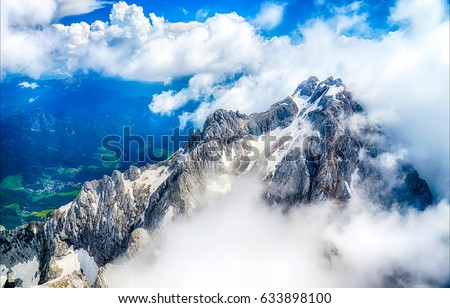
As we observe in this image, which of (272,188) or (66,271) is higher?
(272,188)

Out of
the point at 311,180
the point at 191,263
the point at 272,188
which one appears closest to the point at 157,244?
the point at 191,263

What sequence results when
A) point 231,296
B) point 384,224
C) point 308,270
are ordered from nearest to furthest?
point 231,296 < point 308,270 < point 384,224

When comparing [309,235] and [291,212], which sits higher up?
[291,212]

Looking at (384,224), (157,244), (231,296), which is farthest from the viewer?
(384,224)

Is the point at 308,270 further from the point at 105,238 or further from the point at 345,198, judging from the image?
the point at 105,238

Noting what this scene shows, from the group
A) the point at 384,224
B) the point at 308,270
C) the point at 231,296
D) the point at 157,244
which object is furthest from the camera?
the point at 384,224

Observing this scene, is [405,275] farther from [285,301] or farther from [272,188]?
[285,301]

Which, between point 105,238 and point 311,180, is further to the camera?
point 105,238

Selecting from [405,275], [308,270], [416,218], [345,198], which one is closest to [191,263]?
[308,270]

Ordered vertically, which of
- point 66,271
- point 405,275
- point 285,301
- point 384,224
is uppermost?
point 384,224
